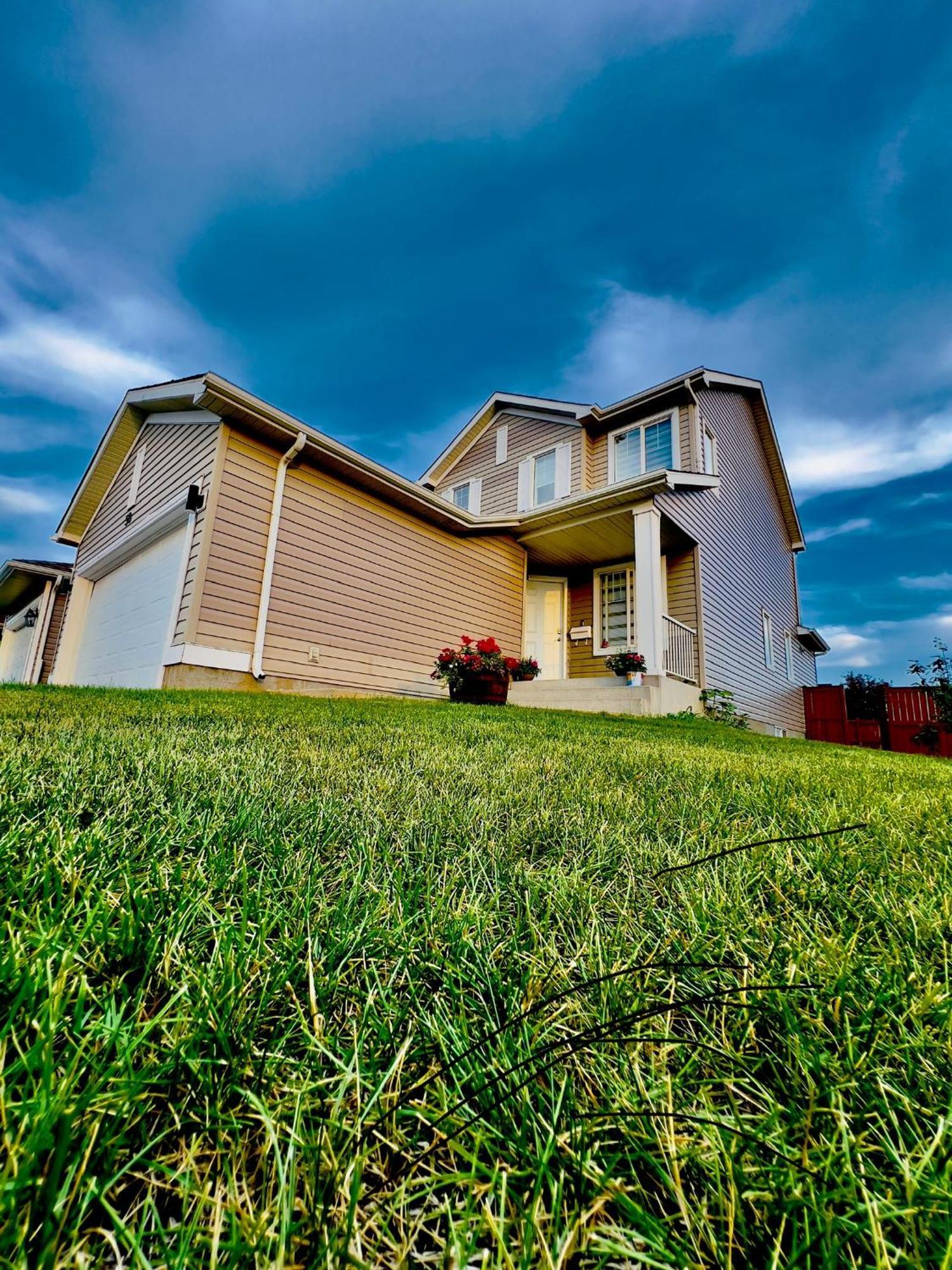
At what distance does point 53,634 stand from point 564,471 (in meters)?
11.9

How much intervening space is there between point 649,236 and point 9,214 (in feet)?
64.5

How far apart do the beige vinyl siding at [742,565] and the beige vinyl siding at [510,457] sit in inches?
104

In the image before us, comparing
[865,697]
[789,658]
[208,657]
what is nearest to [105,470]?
[208,657]

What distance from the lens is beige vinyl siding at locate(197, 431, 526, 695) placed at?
6832 mm

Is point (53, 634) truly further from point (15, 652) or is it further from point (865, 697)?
Result: point (865, 697)

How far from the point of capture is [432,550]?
9375 mm

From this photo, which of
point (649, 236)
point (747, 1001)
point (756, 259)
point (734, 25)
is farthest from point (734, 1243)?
point (756, 259)

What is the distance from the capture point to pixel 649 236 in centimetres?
2025

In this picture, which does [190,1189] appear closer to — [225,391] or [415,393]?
[225,391]

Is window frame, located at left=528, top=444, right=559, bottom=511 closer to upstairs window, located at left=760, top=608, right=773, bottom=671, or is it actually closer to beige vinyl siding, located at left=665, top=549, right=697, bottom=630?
beige vinyl siding, located at left=665, top=549, right=697, bottom=630

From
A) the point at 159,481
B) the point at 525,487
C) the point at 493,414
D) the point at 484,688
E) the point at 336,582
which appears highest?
the point at 493,414

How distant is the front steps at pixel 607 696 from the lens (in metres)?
8.02

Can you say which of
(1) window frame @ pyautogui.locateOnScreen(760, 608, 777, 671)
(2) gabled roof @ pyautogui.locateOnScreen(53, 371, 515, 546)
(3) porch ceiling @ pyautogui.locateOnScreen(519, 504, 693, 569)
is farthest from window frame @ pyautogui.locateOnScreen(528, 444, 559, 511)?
(1) window frame @ pyautogui.locateOnScreen(760, 608, 777, 671)

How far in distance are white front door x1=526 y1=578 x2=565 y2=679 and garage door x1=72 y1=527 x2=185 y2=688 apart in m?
6.43
